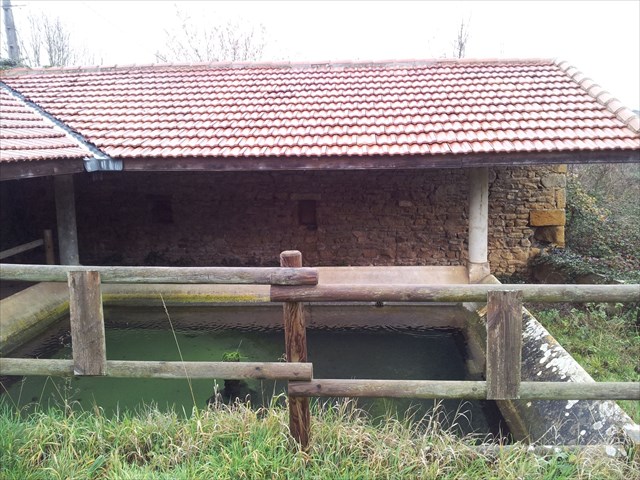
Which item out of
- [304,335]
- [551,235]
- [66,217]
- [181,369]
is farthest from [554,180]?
[66,217]

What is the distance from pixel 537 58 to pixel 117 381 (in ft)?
30.0

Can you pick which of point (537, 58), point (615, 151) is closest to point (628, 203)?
point (537, 58)

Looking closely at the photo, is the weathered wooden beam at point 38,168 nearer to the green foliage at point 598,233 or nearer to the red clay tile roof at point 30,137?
the red clay tile roof at point 30,137

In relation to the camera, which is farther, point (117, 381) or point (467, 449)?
point (117, 381)

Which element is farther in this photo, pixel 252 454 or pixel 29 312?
pixel 29 312

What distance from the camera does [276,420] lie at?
286 centimetres

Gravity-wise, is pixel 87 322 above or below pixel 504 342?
above

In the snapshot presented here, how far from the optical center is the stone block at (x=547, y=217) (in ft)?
27.6

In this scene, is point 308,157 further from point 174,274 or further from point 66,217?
point 66,217

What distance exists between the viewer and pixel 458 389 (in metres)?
2.63

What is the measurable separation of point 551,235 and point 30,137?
841 cm

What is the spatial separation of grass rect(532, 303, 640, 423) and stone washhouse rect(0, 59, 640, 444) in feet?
3.22

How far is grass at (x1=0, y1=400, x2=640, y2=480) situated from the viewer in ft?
8.24

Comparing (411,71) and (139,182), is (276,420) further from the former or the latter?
(411,71)
